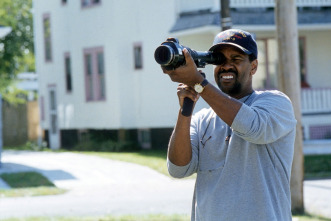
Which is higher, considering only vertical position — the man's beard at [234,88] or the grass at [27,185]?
the man's beard at [234,88]

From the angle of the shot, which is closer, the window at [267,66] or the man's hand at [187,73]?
the man's hand at [187,73]

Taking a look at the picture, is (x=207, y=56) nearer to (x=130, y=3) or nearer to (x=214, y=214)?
(x=214, y=214)

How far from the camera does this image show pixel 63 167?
16156mm

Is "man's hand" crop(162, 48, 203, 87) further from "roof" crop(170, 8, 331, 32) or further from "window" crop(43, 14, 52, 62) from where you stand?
"window" crop(43, 14, 52, 62)

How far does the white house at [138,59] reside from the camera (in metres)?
19.4

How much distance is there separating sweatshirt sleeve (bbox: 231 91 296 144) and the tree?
1046 inches

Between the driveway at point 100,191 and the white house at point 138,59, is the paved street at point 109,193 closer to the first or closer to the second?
the driveway at point 100,191

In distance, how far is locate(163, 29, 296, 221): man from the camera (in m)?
2.91

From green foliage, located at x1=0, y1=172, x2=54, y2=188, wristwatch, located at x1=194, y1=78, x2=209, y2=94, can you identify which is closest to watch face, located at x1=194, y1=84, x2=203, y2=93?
wristwatch, located at x1=194, y1=78, x2=209, y2=94

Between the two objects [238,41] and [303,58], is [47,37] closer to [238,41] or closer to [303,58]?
[303,58]

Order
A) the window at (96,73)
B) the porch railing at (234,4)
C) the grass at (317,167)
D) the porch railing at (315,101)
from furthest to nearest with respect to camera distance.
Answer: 1. the window at (96,73)
2. the porch railing at (315,101)
3. the porch railing at (234,4)
4. the grass at (317,167)

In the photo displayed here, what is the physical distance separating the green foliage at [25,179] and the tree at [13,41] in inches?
610

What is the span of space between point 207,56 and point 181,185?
9998mm

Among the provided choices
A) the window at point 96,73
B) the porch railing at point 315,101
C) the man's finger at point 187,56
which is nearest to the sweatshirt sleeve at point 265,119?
the man's finger at point 187,56
